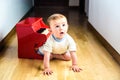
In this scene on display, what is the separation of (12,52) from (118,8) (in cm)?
104

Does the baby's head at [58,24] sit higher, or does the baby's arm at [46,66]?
the baby's head at [58,24]

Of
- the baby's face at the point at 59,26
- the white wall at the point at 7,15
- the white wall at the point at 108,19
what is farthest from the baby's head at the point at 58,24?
the white wall at the point at 7,15

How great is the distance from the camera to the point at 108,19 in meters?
2.17

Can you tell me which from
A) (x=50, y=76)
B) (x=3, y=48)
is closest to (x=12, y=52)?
(x=3, y=48)

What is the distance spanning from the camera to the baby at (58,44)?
1.76 m

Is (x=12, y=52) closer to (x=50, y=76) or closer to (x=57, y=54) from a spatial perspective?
(x=57, y=54)

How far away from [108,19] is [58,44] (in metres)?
0.62

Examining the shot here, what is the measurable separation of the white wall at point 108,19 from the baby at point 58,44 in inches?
15.1

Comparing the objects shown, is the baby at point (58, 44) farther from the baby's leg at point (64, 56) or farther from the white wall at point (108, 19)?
the white wall at point (108, 19)

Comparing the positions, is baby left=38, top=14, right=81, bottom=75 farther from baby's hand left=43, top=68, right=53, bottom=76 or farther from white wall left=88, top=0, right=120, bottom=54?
white wall left=88, top=0, right=120, bottom=54

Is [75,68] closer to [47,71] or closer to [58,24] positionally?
[47,71]

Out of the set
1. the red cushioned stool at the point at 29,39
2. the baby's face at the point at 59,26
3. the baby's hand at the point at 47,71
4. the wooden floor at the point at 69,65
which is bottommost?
the wooden floor at the point at 69,65

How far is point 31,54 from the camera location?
6.56ft

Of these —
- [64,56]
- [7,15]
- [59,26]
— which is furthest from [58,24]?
[7,15]
